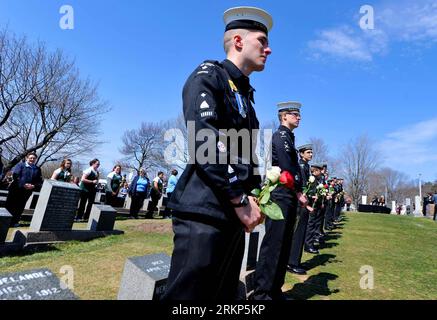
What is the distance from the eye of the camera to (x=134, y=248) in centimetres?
805

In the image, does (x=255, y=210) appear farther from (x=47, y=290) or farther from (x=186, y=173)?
(x=47, y=290)

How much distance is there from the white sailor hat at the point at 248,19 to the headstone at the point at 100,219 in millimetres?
8067

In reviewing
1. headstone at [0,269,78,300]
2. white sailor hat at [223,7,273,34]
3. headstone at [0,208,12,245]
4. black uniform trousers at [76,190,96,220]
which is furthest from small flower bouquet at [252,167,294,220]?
black uniform trousers at [76,190,96,220]

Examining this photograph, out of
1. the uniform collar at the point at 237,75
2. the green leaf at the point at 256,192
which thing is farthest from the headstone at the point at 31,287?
the uniform collar at the point at 237,75

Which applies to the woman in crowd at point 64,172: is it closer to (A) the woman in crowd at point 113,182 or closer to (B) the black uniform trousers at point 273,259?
(A) the woman in crowd at point 113,182

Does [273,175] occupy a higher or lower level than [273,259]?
higher

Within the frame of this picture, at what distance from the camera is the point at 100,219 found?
9.44 m

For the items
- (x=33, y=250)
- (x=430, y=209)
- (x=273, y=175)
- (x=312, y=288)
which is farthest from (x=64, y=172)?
(x=430, y=209)

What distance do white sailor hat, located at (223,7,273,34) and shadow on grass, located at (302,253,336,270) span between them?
6221 millimetres

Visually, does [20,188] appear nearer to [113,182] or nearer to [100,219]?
[100,219]

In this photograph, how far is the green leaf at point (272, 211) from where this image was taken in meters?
2.12

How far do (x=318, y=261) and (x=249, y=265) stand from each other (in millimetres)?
3355

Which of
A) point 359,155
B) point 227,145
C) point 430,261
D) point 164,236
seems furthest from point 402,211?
point 227,145
